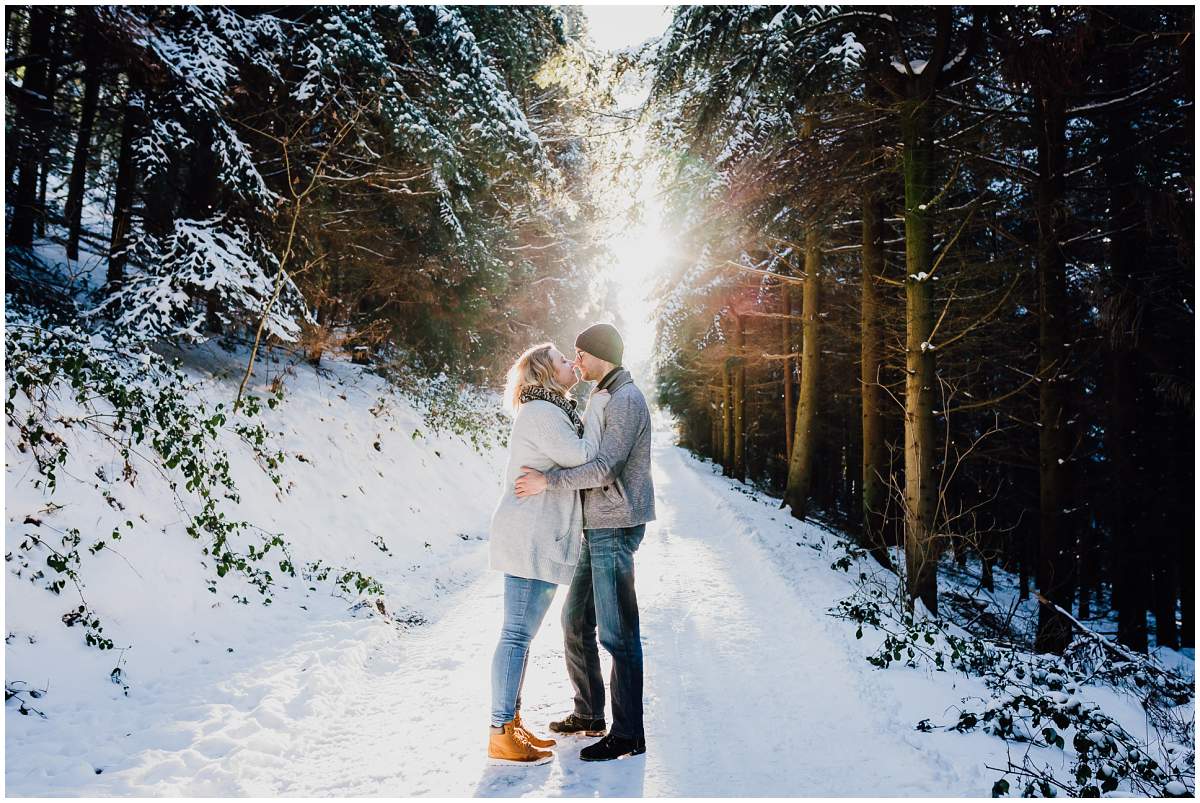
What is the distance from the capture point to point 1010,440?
1314 centimetres

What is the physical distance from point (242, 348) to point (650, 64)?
8.35 m

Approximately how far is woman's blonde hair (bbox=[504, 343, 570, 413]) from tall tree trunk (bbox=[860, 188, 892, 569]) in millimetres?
7449

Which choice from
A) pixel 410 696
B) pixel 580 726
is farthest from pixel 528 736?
pixel 410 696

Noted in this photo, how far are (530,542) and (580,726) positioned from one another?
4.13ft

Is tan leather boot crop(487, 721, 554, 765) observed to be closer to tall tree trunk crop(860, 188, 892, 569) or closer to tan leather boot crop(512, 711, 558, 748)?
tan leather boot crop(512, 711, 558, 748)

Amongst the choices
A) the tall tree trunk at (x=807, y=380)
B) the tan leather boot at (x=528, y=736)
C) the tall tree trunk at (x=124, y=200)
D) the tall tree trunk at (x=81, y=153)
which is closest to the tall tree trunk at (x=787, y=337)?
the tall tree trunk at (x=807, y=380)

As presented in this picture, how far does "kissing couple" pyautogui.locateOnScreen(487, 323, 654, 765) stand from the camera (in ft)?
10.1

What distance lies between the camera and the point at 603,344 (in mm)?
3365

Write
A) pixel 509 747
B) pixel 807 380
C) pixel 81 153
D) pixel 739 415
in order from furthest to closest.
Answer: pixel 739 415 → pixel 807 380 → pixel 81 153 → pixel 509 747

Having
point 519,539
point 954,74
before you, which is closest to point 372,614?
point 519,539

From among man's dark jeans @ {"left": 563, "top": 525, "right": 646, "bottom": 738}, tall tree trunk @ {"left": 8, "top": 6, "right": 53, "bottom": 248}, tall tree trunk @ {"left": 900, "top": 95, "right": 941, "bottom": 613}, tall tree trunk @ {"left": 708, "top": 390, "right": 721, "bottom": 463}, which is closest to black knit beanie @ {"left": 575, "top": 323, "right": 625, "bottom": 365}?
man's dark jeans @ {"left": 563, "top": 525, "right": 646, "bottom": 738}

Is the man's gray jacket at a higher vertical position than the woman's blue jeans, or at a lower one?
higher

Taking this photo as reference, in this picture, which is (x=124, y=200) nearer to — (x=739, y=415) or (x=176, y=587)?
(x=176, y=587)

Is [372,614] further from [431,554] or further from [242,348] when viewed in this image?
[242,348]
